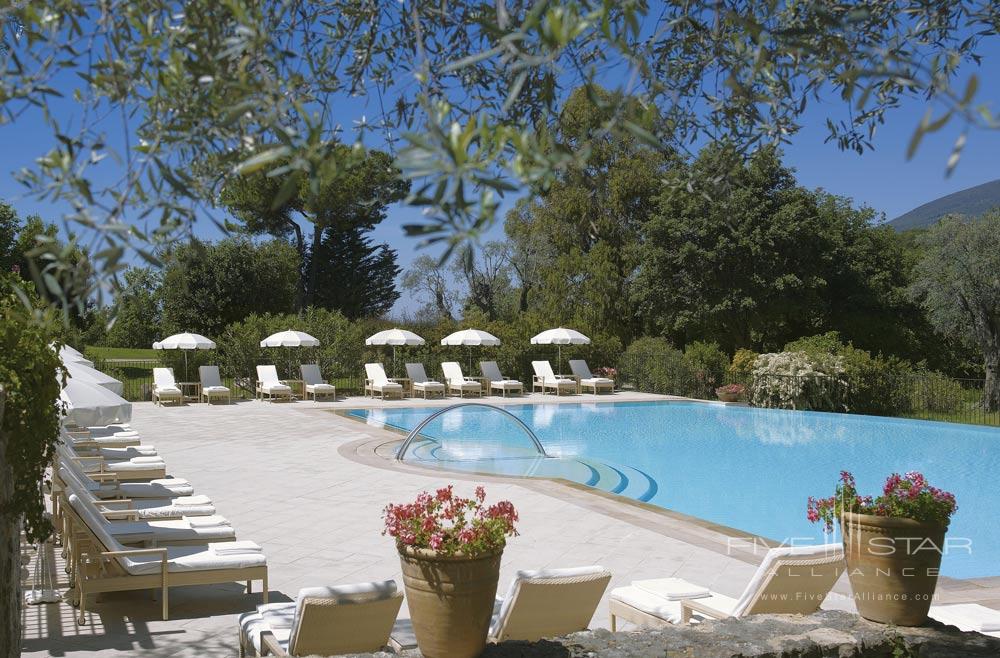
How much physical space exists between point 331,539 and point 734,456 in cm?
867

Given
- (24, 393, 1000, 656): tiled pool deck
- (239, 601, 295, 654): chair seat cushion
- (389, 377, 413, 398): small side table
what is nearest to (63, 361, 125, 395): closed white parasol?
(24, 393, 1000, 656): tiled pool deck

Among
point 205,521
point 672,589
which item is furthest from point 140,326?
point 672,589

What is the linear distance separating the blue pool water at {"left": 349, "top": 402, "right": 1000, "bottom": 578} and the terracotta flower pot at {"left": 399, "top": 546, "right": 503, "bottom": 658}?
17.3 ft

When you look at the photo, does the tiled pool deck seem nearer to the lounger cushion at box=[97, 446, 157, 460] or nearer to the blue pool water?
the lounger cushion at box=[97, 446, 157, 460]

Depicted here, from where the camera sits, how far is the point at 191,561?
19.4ft

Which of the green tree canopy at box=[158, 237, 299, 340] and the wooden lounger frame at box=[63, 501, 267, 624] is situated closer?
the wooden lounger frame at box=[63, 501, 267, 624]

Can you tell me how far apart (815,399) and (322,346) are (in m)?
12.3

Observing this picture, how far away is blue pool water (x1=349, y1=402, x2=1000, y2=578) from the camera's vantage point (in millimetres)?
10469

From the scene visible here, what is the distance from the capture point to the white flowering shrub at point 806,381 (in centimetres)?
1998

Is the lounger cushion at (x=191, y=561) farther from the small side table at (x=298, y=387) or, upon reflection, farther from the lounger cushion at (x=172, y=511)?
the small side table at (x=298, y=387)

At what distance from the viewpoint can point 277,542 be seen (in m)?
7.75

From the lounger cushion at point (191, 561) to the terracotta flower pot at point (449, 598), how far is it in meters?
2.45

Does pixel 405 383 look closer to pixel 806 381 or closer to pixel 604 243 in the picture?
pixel 806 381

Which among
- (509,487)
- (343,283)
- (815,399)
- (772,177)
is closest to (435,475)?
(509,487)
